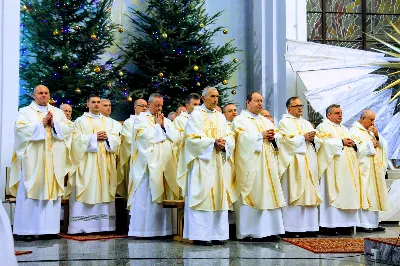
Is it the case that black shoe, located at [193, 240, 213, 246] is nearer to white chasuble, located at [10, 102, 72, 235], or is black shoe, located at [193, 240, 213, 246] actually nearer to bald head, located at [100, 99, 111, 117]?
white chasuble, located at [10, 102, 72, 235]

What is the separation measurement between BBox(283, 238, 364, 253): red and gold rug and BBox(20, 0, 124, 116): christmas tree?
512 cm

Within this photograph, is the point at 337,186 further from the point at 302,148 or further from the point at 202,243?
the point at 202,243

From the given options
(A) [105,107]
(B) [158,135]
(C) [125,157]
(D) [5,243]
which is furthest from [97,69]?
(D) [5,243]

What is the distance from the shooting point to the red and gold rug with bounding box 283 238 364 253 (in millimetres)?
8688

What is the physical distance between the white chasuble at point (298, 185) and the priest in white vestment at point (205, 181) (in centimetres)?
126

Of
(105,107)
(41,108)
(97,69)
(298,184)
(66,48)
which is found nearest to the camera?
(41,108)

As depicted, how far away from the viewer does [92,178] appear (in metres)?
11.1

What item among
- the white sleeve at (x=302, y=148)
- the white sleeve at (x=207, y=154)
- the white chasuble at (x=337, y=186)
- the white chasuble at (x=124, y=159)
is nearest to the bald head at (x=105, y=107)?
the white chasuble at (x=124, y=159)

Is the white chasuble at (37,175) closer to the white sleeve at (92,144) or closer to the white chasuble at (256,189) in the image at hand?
the white sleeve at (92,144)

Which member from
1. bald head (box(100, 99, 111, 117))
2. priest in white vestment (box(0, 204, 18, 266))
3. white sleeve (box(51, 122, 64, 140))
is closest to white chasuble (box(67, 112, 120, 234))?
bald head (box(100, 99, 111, 117))

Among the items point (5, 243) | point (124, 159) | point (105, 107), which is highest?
point (105, 107)

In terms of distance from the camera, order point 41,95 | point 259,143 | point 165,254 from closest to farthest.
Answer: point 165,254
point 259,143
point 41,95

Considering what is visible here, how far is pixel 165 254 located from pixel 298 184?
9.74 ft

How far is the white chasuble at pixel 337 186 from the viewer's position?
11.2 meters
